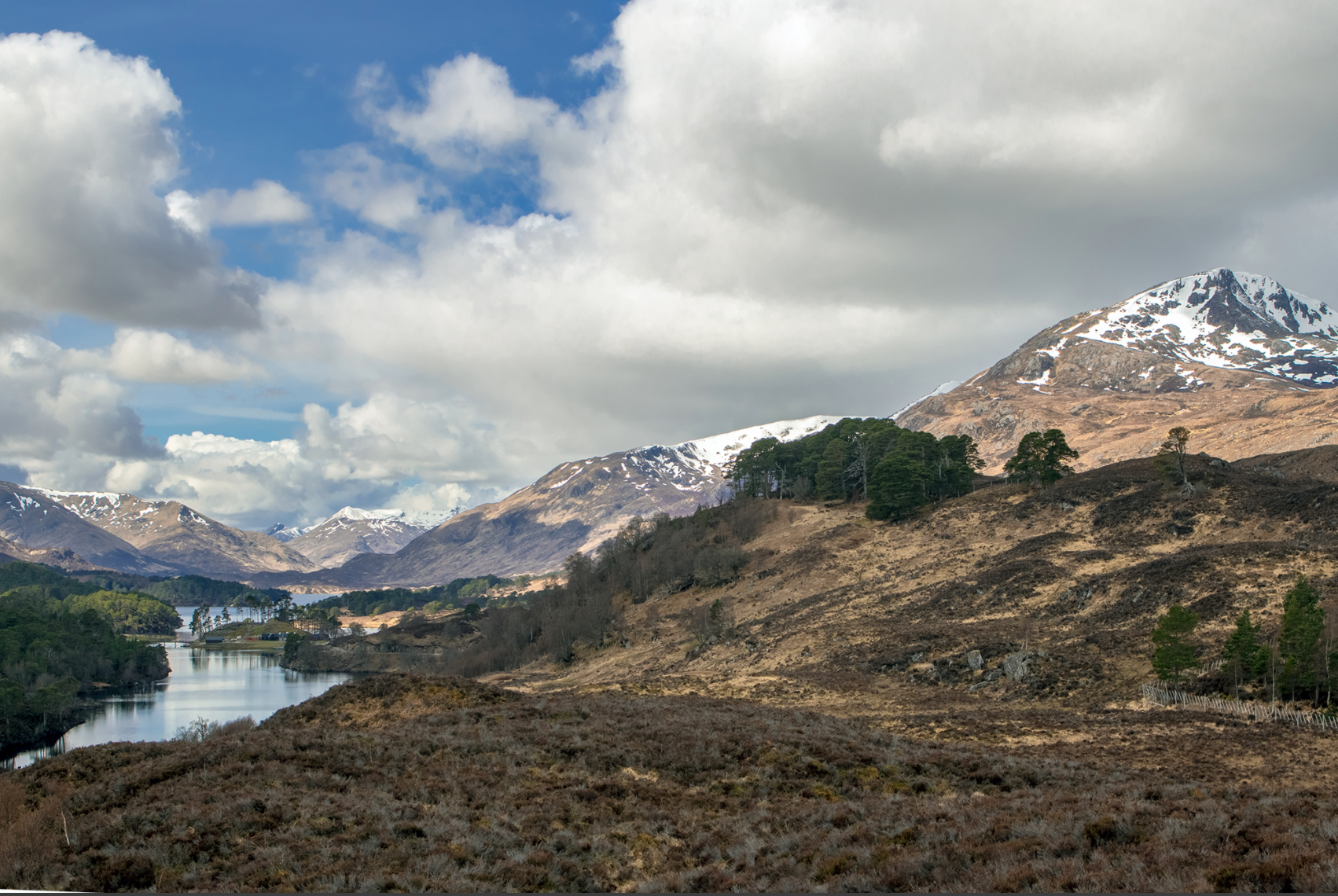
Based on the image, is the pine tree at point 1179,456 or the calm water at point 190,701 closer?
the pine tree at point 1179,456

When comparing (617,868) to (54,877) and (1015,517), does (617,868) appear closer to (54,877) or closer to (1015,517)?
(54,877)

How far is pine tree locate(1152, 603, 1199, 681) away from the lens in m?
43.2

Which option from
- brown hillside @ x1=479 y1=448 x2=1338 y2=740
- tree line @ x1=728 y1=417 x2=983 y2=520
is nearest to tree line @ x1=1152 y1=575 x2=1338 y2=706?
brown hillside @ x1=479 y1=448 x2=1338 y2=740

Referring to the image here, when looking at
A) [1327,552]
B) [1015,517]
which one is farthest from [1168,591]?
[1015,517]

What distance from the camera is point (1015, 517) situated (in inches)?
3792

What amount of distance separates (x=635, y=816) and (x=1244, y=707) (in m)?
36.9

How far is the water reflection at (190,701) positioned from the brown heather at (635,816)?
5482 cm

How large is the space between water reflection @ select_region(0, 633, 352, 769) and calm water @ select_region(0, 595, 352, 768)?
3.6 inches

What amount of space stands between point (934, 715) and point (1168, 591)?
28.9 metres

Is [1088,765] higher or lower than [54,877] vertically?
lower

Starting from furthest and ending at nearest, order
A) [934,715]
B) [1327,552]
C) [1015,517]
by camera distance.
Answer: [1015,517]
[1327,552]
[934,715]

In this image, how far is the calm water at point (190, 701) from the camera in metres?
87.8

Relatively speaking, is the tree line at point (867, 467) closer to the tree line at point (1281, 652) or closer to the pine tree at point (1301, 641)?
the tree line at point (1281, 652)

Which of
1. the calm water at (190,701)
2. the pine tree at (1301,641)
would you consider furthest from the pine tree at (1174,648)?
the calm water at (190,701)
